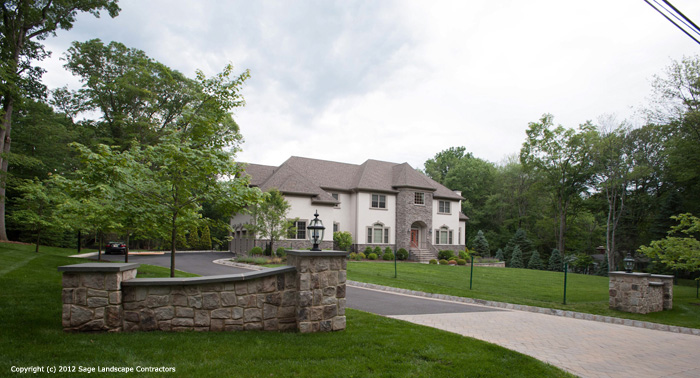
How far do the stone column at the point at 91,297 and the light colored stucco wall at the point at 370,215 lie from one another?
24811mm

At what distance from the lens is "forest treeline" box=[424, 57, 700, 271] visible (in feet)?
83.6

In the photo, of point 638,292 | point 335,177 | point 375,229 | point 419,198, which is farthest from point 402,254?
point 638,292

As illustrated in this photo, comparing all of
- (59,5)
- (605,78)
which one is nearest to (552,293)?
(605,78)

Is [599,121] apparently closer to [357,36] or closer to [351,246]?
[351,246]

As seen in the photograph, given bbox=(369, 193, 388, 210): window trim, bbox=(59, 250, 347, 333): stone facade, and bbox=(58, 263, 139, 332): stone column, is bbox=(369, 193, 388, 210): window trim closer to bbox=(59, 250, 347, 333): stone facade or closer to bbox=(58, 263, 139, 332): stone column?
bbox=(59, 250, 347, 333): stone facade

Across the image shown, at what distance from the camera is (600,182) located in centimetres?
3328

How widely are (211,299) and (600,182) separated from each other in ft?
122

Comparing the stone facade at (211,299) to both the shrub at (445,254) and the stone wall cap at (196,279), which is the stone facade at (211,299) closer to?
the stone wall cap at (196,279)

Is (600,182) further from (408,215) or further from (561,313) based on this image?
(561,313)

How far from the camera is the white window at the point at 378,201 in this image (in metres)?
30.7

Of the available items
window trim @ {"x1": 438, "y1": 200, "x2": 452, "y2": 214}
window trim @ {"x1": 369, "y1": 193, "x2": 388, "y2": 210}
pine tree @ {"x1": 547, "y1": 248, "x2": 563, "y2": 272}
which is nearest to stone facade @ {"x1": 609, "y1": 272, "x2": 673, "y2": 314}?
window trim @ {"x1": 369, "y1": 193, "x2": 388, "y2": 210}

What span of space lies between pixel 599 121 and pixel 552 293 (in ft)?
79.2

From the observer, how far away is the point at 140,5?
29.9 ft

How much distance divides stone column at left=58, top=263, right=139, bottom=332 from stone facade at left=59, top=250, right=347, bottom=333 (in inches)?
0.4
